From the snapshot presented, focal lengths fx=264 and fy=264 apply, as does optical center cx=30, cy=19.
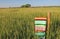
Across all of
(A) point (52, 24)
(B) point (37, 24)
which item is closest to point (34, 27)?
(B) point (37, 24)

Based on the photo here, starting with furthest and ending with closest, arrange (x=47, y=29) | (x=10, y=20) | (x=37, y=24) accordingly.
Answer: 1. (x=10, y=20)
2. (x=47, y=29)
3. (x=37, y=24)

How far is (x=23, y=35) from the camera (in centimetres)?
793

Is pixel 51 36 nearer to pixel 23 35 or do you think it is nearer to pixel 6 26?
pixel 23 35

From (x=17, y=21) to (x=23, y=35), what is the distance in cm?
51

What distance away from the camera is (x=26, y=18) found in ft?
27.4

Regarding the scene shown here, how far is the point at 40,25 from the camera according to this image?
23.7 feet

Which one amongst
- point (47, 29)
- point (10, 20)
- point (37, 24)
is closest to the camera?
point (37, 24)

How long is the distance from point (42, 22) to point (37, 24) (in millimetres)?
157

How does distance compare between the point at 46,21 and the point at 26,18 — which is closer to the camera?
the point at 46,21

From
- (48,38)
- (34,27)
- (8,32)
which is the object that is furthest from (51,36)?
(8,32)

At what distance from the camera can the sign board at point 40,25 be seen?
23.8 ft

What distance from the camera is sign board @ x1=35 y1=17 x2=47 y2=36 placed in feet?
23.8

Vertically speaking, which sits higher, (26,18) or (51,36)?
(26,18)

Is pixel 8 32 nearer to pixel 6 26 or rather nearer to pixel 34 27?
pixel 6 26
